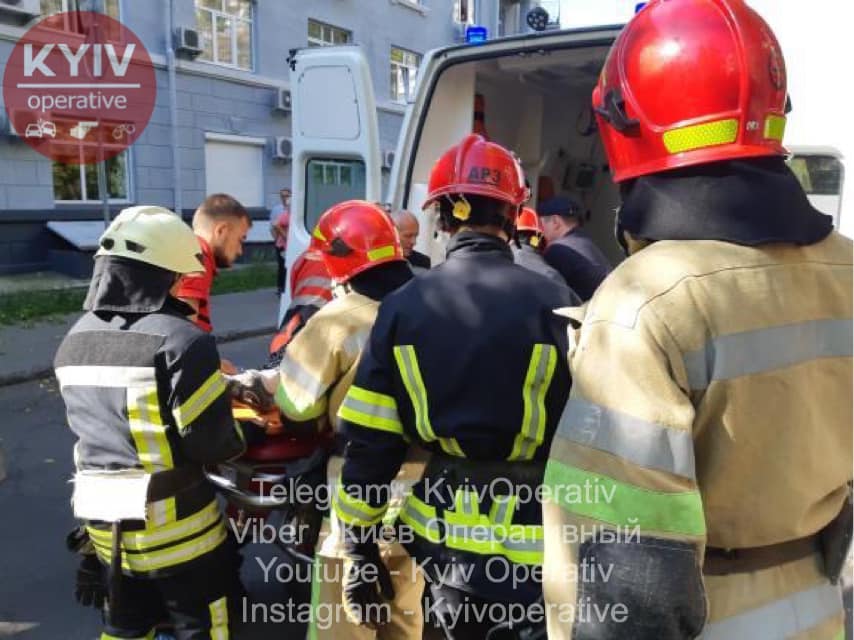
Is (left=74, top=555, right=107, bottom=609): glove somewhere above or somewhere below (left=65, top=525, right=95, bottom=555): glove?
below

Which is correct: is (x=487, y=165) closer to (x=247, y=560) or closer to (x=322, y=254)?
(x=322, y=254)

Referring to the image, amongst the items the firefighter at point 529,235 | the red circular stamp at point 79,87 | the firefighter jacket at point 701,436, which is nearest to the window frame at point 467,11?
the red circular stamp at point 79,87

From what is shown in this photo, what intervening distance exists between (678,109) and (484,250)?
948 millimetres

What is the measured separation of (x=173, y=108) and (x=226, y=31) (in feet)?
8.14

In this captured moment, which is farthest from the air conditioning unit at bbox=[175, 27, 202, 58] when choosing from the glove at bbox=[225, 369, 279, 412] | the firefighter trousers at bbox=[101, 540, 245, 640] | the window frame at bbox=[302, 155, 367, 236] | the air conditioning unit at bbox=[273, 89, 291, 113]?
the firefighter trousers at bbox=[101, 540, 245, 640]

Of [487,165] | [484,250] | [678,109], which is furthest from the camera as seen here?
[487,165]

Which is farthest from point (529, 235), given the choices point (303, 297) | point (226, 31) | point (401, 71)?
point (401, 71)

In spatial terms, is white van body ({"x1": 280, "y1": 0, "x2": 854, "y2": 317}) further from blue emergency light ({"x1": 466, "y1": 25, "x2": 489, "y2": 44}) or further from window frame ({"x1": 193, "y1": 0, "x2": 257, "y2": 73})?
window frame ({"x1": 193, "y1": 0, "x2": 257, "y2": 73})

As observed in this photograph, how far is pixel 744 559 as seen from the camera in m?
1.21

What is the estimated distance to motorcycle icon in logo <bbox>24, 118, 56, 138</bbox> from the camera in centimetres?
1223

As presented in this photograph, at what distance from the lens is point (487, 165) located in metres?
2.27

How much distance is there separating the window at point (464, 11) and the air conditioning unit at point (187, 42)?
33.4ft

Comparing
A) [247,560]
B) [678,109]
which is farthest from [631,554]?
[247,560]

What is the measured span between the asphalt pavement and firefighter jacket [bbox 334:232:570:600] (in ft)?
5.20
